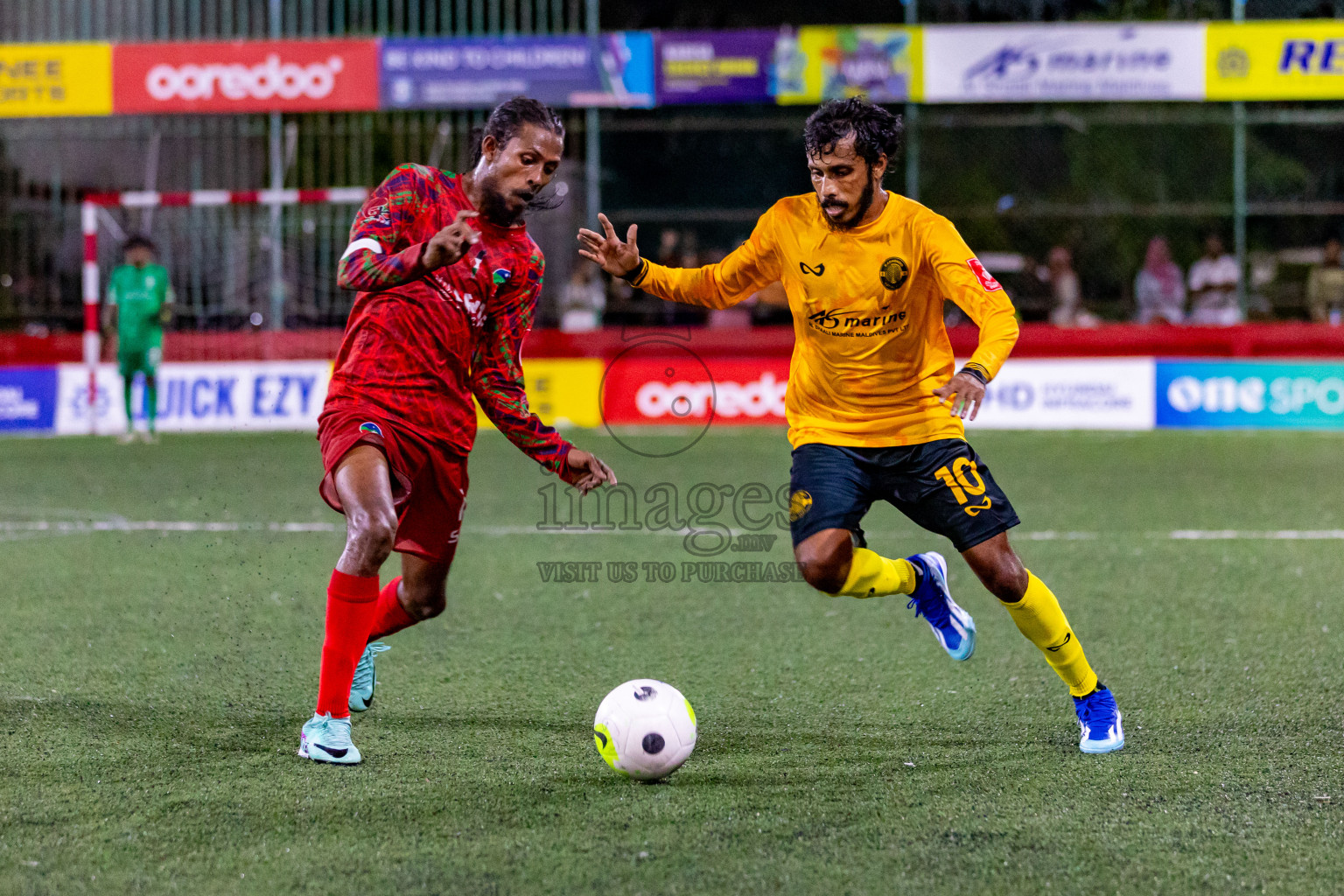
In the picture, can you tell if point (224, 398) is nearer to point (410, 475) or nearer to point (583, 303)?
point (583, 303)

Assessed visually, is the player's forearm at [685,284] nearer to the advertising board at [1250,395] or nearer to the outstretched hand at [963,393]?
the outstretched hand at [963,393]

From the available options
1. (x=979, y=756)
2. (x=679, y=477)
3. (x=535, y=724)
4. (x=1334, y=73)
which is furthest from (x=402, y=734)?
(x=1334, y=73)

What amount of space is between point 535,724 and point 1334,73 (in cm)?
1688

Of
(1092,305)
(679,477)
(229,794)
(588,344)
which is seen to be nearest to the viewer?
(229,794)

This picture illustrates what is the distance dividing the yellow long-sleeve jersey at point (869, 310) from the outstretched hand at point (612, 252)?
0.19m

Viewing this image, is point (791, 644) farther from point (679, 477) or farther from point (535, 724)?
point (679, 477)

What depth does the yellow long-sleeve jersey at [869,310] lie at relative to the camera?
466 cm

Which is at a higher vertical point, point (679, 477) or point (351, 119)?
point (351, 119)

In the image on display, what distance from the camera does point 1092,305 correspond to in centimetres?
1830

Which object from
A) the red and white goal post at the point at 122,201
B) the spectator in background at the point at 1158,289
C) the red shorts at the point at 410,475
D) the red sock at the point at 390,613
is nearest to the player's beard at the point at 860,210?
the red shorts at the point at 410,475

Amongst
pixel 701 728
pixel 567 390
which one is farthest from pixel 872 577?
pixel 567 390

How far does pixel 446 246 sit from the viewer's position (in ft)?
13.3

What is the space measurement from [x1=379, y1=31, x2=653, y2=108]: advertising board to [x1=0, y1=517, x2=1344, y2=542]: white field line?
981 cm

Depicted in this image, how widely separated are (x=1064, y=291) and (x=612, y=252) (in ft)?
46.3
